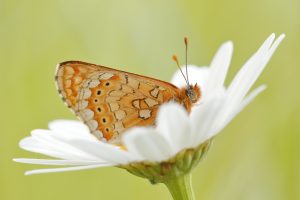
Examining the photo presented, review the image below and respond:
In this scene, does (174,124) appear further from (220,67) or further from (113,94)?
(220,67)

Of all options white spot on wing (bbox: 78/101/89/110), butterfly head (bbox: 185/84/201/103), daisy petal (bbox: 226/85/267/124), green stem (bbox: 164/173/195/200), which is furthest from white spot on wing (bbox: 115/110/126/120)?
daisy petal (bbox: 226/85/267/124)

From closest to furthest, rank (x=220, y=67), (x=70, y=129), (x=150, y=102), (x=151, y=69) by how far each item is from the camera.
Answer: (x=150, y=102) → (x=220, y=67) → (x=70, y=129) → (x=151, y=69)

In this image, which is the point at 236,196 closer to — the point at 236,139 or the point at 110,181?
the point at 236,139

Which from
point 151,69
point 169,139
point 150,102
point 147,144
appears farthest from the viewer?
point 151,69

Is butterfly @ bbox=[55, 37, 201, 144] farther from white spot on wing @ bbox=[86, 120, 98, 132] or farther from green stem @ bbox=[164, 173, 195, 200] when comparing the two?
green stem @ bbox=[164, 173, 195, 200]

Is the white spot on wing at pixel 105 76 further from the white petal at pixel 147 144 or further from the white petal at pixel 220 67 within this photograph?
the white petal at pixel 147 144

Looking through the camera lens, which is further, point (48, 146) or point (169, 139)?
point (48, 146)

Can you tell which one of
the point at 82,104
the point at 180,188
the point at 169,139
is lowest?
the point at 180,188

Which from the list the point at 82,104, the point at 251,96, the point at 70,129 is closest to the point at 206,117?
the point at 251,96
